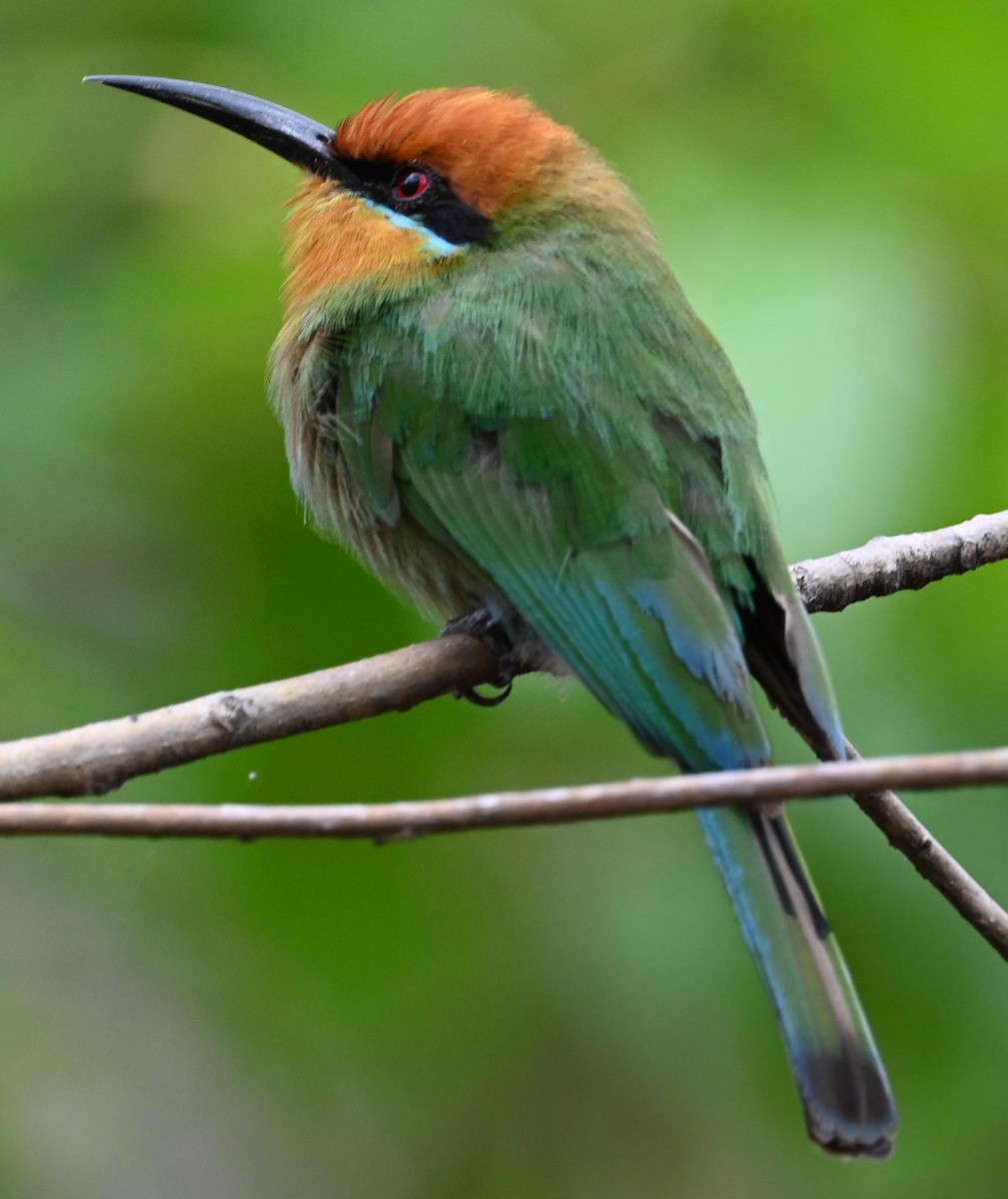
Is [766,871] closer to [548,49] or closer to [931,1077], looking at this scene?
[931,1077]

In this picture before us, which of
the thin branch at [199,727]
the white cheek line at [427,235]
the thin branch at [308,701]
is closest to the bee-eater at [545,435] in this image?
the white cheek line at [427,235]

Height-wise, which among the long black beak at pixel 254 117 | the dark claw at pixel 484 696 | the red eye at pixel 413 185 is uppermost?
the long black beak at pixel 254 117

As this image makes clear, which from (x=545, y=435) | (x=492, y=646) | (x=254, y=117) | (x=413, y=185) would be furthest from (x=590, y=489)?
(x=254, y=117)

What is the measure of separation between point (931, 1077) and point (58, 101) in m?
1.95

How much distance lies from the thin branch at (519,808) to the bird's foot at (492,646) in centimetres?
105

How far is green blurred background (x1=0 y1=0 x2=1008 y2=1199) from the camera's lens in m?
2.29

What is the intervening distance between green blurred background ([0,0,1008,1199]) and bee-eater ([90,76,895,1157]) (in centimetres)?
8

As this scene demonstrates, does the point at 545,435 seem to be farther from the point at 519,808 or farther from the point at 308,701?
the point at 519,808

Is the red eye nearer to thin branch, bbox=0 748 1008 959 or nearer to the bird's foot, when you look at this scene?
the bird's foot

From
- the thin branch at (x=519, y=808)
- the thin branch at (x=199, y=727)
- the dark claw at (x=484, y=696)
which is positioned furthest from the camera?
the dark claw at (x=484, y=696)

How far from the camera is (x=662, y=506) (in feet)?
7.66

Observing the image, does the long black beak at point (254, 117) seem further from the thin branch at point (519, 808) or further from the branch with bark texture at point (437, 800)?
the thin branch at point (519, 808)

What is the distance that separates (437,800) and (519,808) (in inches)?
7.7

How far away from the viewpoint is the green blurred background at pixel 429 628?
2285mm
